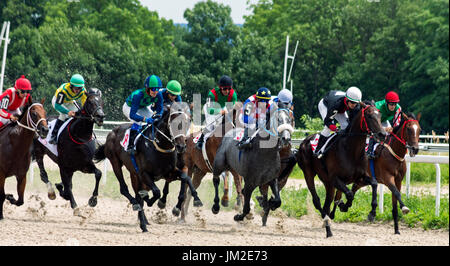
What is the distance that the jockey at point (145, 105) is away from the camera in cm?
875

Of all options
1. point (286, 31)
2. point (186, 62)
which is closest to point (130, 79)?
point (186, 62)

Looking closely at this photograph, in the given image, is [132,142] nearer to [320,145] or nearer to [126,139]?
[126,139]

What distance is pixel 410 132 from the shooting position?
9344 millimetres

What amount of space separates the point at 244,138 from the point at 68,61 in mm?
28882

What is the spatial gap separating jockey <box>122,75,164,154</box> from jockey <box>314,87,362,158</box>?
84.9 inches

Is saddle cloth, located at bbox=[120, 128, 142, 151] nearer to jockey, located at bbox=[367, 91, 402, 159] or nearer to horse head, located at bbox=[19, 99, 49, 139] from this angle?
horse head, located at bbox=[19, 99, 49, 139]

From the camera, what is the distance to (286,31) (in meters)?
40.2

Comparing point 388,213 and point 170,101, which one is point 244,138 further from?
point 388,213

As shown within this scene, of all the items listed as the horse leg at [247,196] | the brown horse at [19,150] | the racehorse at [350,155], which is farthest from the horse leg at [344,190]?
the brown horse at [19,150]

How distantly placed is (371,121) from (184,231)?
8.97ft

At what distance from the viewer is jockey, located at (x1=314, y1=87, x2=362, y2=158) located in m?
8.55

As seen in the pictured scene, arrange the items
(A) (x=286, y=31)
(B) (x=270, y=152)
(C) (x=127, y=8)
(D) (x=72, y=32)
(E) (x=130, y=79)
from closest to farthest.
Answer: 1. (B) (x=270, y=152)
2. (E) (x=130, y=79)
3. (D) (x=72, y=32)
4. (A) (x=286, y=31)
5. (C) (x=127, y=8)

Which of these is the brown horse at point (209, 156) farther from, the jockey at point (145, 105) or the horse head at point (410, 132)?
the horse head at point (410, 132)

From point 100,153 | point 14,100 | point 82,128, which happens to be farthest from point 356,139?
point 14,100
